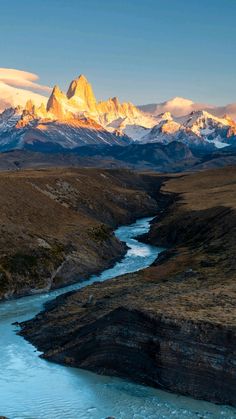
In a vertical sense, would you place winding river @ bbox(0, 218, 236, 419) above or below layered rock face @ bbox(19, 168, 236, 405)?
below

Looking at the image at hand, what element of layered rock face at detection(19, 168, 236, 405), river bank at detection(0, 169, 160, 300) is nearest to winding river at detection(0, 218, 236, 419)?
layered rock face at detection(19, 168, 236, 405)

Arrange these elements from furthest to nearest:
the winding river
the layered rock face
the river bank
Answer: the river bank → the layered rock face → the winding river

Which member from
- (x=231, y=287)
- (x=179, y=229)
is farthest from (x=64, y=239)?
(x=231, y=287)

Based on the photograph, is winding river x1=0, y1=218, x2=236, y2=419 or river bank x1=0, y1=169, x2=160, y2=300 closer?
winding river x1=0, y1=218, x2=236, y2=419

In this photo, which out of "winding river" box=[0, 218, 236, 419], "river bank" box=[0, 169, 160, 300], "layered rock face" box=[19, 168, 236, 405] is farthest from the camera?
"river bank" box=[0, 169, 160, 300]

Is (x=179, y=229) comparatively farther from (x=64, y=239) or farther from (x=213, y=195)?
(x=213, y=195)

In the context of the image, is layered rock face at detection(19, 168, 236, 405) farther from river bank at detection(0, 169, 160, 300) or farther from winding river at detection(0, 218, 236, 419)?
river bank at detection(0, 169, 160, 300)
